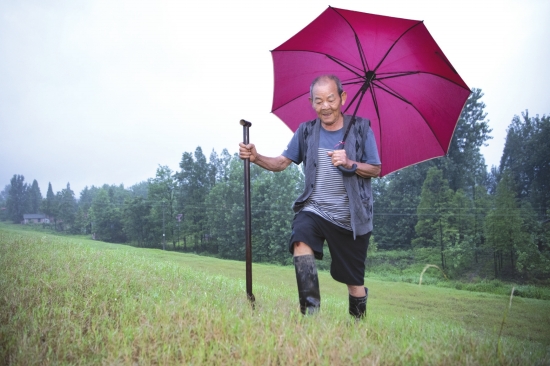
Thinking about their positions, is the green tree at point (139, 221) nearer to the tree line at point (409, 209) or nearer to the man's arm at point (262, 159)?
the tree line at point (409, 209)

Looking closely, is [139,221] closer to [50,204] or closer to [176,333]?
[50,204]

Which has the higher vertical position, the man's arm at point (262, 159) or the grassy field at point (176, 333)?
the man's arm at point (262, 159)

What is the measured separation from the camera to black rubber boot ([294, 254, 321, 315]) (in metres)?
3.39

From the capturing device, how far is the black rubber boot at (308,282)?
134 inches

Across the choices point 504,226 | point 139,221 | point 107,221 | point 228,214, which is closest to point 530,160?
point 504,226

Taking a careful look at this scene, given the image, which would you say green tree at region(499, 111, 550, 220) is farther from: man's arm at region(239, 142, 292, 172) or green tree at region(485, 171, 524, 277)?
man's arm at region(239, 142, 292, 172)

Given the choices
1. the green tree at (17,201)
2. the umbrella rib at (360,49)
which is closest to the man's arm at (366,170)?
the umbrella rib at (360,49)

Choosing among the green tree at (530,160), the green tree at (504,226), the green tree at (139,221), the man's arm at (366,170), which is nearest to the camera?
the man's arm at (366,170)

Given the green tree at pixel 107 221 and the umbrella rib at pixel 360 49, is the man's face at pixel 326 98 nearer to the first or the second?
the umbrella rib at pixel 360 49

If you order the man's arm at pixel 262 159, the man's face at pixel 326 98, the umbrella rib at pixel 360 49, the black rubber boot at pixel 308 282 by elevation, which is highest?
the umbrella rib at pixel 360 49

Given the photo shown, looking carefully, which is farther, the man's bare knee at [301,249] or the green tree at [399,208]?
the green tree at [399,208]

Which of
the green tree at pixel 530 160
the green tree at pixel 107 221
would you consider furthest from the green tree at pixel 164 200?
the green tree at pixel 530 160

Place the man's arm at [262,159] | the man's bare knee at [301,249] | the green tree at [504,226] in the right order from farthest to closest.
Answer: the green tree at [504,226], the man's arm at [262,159], the man's bare knee at [301,249]

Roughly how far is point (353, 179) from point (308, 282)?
1.07m
